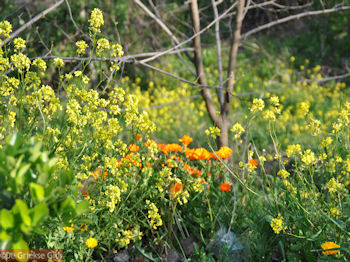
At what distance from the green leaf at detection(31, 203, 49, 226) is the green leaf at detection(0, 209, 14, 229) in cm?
7

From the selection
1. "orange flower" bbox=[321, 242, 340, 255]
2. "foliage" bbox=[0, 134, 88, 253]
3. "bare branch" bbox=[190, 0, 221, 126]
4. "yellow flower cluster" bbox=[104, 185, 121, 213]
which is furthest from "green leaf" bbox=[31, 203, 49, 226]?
"bare branch" bbox=[190, 0, 221, 126]

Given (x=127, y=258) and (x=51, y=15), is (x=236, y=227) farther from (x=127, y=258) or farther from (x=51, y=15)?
(x=51, y=15)

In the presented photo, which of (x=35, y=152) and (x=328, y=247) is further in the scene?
(x=328, y=247)

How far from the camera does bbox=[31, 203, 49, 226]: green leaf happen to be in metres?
1.20

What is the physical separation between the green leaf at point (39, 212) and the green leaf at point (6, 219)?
0.22 ft

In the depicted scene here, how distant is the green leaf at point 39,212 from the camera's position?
1.20 meters

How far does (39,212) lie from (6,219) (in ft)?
0.33

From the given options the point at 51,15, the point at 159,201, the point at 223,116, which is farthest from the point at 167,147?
the point at 51,15

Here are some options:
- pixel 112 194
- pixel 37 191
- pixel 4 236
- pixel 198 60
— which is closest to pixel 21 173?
pixel 37 191

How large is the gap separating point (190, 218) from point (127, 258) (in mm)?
439

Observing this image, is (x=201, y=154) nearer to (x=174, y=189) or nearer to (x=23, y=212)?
(x=174, y=189)

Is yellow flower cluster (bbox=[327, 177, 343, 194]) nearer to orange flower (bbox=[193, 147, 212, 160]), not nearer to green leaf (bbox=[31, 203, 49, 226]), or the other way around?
orange flower (bbox=[193, 147, 212, 160])

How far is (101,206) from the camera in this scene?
193 centimetres

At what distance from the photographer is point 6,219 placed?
3.93ft
